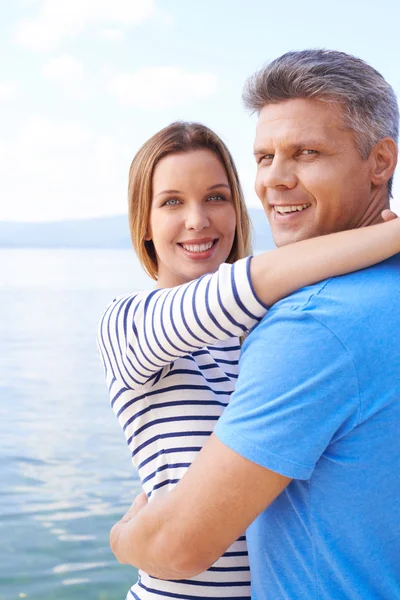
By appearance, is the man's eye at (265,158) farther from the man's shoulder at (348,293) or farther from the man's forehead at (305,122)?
the man's shoulder at (348,293)

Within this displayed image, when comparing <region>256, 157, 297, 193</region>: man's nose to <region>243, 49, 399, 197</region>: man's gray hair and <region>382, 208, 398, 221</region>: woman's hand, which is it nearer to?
<region>243, 49, 399, 197</region>: man's gray hair

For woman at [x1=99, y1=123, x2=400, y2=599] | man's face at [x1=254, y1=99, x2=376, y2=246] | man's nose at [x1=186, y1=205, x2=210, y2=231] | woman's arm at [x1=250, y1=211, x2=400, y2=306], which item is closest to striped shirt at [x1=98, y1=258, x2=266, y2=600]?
woman at [x1=99, y1=123, x2=400, y2=599]

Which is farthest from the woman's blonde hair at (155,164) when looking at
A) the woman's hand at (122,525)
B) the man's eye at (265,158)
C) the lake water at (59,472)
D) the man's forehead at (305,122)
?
the lake water at (59,472)

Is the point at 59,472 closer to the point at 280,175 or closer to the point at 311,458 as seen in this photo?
the point at 280,175

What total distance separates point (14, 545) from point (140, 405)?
3.98 metres

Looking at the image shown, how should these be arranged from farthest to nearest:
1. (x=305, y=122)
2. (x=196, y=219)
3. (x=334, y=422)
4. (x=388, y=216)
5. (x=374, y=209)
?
(x=196, y=219)
(x=374, y=209)
(x=305, y=122)
(x=388, y=216)
(x=334, y=422)

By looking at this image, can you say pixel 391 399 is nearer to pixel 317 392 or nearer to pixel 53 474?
pixel 317 392

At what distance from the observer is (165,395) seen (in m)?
1.64

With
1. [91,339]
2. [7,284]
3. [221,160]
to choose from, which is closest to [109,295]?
[91,339]

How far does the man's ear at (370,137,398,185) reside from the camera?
60.2 inches

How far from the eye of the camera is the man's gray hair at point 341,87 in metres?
1.43

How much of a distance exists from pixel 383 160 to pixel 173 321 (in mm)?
487

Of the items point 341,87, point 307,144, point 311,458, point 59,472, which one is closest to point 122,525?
point 311,458

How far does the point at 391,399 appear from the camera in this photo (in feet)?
3.89
